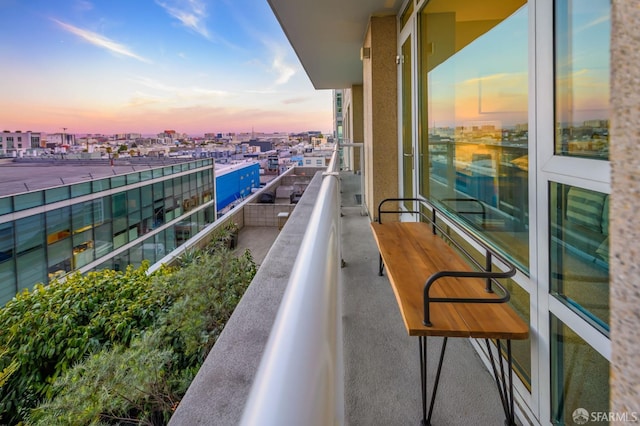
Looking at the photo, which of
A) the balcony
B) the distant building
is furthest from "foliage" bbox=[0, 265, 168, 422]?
the distant building

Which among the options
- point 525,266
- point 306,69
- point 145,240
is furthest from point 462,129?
point 145,240

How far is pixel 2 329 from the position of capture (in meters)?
3.84

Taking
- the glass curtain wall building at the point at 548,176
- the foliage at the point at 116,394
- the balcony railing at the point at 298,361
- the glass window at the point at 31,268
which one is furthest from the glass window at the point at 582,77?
the glass window at the point at 31,268

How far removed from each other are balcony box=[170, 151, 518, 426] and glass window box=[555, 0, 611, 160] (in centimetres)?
86

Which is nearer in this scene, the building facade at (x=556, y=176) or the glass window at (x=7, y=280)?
the building facade at (x=556, y=176)

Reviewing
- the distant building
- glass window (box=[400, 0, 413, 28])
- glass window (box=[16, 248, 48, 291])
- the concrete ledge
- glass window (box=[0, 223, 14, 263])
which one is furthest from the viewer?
the distant building

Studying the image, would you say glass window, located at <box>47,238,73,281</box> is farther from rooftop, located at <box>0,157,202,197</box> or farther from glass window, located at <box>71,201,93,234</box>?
rooftop, located at <box>0,157,202,197</box>

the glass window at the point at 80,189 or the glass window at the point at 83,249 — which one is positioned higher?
the glass window at the point at 80,189

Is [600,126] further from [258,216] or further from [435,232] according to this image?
[258,216]

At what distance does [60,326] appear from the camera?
3.70 m

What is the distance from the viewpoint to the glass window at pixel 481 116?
63.3 inches

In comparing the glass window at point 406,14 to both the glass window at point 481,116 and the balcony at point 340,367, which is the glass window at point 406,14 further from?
the balcony at point 340,367

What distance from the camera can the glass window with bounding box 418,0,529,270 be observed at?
63.3 inches

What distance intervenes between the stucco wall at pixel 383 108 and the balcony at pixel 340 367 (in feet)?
5.16
